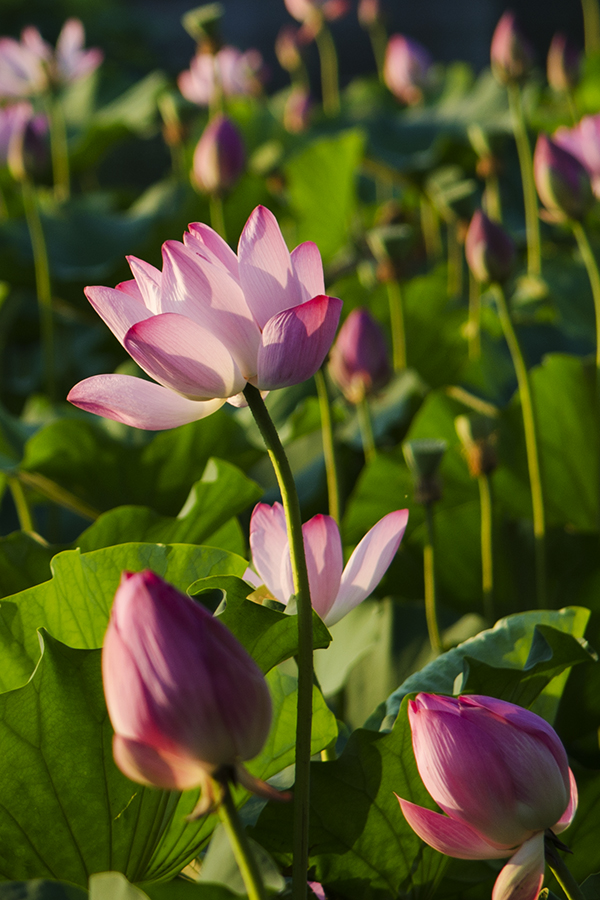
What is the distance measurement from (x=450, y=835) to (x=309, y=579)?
0.32 ft

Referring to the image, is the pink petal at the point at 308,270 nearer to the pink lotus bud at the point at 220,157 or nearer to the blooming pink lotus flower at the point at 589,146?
the blooming pink lotus flower at the point at 589,146

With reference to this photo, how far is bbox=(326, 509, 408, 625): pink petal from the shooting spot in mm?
323

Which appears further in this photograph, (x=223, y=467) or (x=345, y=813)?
(x=223, y=467)

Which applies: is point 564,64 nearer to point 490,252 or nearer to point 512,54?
point 512,54

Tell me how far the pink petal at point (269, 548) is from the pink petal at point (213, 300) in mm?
86

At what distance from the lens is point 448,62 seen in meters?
5.32

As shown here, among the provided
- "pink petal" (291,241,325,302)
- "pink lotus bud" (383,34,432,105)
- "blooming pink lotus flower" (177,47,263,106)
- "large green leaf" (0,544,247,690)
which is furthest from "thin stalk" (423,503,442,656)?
"pink lotus bud" (383,34,432,105)

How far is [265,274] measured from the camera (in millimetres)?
298

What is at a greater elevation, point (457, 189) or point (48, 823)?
point (457, 189)

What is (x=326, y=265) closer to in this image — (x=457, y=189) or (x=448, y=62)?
(x=457, y=189)

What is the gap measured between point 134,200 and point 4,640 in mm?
1631

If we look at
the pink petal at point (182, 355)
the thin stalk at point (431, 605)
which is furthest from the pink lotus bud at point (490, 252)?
the pink petal at point (182, 355)

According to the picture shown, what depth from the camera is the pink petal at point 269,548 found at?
0.36m

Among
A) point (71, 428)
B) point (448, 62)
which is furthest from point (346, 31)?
point (71, 428)
